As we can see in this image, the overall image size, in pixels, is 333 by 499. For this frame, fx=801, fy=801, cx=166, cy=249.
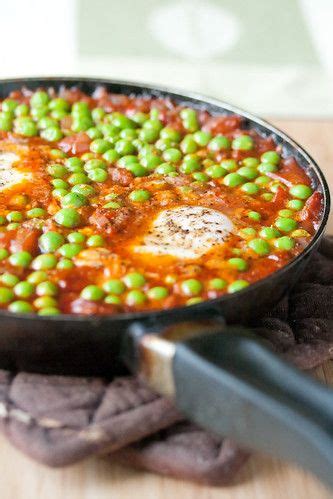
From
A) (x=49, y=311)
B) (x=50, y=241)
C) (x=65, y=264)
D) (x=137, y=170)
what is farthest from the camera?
(x=137, y=170)

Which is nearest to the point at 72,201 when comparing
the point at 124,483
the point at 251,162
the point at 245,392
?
the point at 251,162

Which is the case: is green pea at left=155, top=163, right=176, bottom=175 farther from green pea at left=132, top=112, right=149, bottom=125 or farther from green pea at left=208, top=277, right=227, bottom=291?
green pea at left=208, top=277, right=227, bottom=291

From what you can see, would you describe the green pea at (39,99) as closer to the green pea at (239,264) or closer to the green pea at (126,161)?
the green pea at (126,161)

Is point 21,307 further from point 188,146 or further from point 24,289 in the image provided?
point 188,146

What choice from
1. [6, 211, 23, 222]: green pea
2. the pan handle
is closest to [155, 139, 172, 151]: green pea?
[6, 211, 23, 222]: green pea

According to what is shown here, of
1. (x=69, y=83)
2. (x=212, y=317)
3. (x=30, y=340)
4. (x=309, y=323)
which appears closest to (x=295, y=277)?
(x=309, y=323)

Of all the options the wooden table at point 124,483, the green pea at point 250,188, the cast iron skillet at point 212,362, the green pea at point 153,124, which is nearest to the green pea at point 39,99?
the green pea at point 153,124
